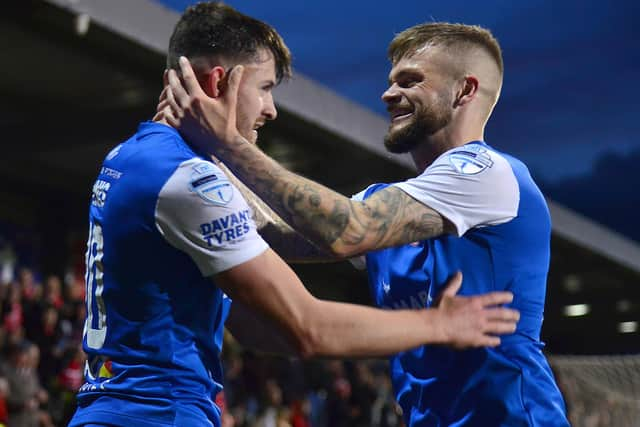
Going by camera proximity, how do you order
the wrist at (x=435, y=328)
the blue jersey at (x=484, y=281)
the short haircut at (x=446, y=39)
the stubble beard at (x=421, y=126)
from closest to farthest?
the wrist at (x=435, y=328) → the blue jersey at (x=484, y=281) → the stubble beard at (x=421, y=126) → the short haircut at (x=446, y=39)

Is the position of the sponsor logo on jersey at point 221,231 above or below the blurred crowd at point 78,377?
above

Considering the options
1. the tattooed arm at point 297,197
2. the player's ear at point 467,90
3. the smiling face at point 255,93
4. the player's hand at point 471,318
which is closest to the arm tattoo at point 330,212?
the tattooed arm at point 297,197

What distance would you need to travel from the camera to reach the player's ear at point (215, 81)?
308 centimetres

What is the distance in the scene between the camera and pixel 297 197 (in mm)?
3086

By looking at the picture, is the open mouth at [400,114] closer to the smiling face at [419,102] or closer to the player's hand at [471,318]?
the smiling face at [419,102]

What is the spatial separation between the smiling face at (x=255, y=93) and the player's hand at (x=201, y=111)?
0.37ft

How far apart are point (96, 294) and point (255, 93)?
865 millimetres

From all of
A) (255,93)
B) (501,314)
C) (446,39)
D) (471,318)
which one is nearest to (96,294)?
(255,93)

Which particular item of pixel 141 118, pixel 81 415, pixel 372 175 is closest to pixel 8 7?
pixel 141 118

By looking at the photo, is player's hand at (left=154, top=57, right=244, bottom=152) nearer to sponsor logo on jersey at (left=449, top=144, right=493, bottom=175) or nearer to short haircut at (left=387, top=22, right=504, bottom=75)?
sponsor logo on jersey at (left=449, top=144, right=493, bottom=175)

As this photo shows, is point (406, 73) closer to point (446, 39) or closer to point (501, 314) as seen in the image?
point (446, 39)

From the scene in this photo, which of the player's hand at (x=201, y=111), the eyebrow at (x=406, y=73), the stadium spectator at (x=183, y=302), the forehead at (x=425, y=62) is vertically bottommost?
the stadium spectator at (x=183, y=302)

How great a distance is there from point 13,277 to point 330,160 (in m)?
6.39

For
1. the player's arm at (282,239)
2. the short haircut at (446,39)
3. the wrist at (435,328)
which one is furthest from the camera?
the player's arm at (282,239)
